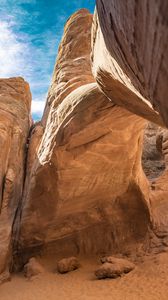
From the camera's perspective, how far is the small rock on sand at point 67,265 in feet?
19.9

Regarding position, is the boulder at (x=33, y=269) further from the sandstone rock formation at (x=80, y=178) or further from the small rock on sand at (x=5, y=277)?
the sandstone rock formation at (x=80, y=178)

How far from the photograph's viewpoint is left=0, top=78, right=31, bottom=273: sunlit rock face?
264 inches

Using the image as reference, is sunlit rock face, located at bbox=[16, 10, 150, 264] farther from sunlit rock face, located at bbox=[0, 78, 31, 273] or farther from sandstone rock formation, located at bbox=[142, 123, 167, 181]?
sandstone rock formation, located at bbox=[142, 123, 167, 181]

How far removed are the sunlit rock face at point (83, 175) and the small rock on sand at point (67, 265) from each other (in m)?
0.59

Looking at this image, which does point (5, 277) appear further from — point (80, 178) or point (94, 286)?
point (80, 178)

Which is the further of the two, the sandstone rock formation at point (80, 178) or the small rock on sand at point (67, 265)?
the small rock on sand at point (67, 265)

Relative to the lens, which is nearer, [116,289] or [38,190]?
[116,289]

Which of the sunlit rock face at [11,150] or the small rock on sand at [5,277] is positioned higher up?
the sunlit rock face at [11,150]

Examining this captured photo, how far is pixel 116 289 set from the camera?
500cm

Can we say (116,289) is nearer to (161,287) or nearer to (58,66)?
(161,287)

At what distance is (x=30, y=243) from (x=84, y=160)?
2.83 m

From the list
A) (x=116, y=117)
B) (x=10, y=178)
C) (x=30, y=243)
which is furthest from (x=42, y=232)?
(x=116, y=117)

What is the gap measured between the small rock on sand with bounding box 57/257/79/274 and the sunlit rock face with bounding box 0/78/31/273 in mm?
1231

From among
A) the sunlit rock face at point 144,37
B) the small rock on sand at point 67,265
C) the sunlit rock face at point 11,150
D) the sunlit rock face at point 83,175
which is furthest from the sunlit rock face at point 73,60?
the sunlit rock face at point 144,37
